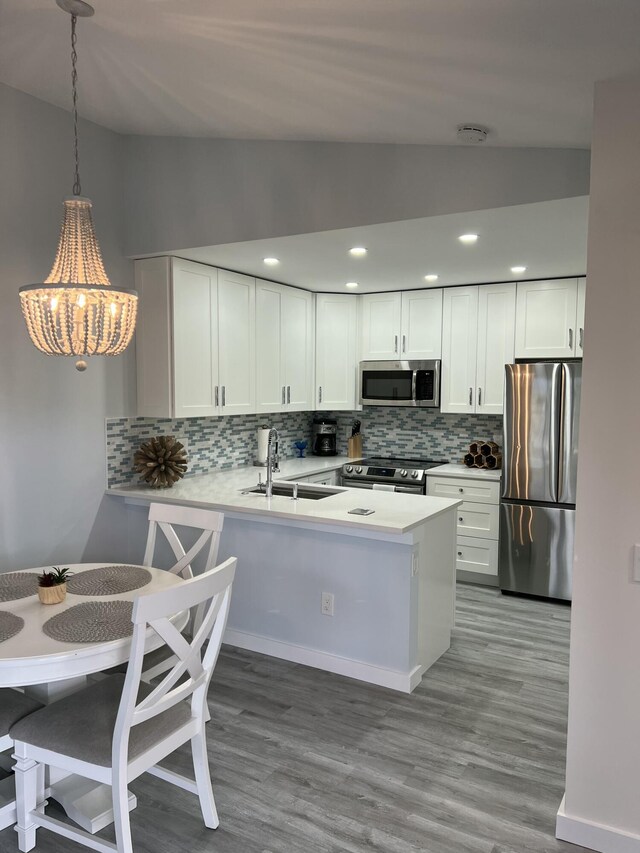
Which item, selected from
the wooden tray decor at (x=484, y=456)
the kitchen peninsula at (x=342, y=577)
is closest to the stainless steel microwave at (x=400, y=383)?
the wooden tray decor at (x=484, y=456)

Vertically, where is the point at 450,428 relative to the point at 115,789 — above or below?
above

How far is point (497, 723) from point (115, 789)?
1.77m

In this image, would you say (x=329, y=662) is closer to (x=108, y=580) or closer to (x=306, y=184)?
(x=108, y=580)

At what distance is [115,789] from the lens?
1.80 m

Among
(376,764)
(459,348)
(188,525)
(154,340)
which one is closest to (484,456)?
(459,348)

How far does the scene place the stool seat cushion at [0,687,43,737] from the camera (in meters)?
2.03

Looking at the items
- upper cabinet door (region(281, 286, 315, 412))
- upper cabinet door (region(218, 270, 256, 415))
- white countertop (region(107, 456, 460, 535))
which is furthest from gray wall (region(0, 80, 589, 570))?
upper cabinet door (region(281, 286, 315, 412))

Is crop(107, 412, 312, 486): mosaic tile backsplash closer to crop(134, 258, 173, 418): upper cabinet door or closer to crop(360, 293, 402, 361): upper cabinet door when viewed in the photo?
crop(134, 258, 173, 418): upper cabinet door

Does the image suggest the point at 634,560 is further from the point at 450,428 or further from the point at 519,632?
the point at 450,428

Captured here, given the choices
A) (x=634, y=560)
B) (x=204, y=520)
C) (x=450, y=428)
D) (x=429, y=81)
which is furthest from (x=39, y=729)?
(x=450, y=428)

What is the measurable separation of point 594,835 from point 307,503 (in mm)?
1962

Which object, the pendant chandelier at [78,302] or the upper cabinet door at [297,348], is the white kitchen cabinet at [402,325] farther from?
the pendant chandelier at [78,302]

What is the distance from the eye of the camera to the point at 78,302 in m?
2.06

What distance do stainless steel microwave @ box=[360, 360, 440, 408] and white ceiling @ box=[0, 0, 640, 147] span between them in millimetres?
2359
